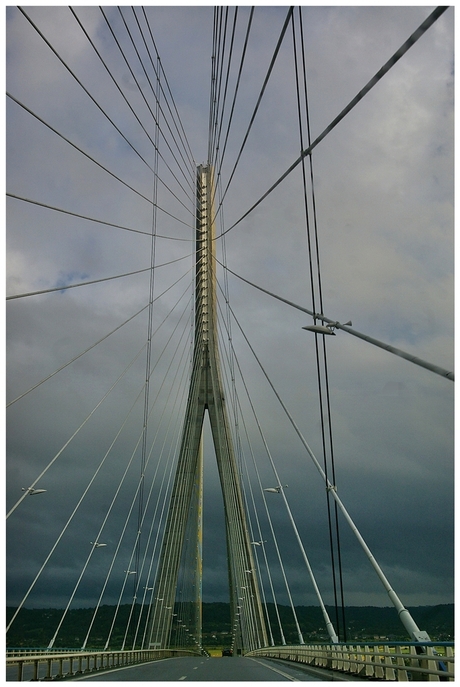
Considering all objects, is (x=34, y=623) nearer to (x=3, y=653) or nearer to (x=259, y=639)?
(x=259, y=639)

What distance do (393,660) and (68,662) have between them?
18.6 meters

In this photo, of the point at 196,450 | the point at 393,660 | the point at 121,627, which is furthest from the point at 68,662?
the point at 121,627

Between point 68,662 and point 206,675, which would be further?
point 68,662

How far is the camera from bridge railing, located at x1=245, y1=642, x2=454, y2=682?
1041cm

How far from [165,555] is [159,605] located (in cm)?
311

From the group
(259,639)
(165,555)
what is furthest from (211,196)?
(259,639)

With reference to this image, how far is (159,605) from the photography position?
45.7 metres

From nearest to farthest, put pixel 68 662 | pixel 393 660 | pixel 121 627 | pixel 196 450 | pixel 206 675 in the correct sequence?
pixel 393 660
pixel 206 675
pixel 68 662
pixel 196 450
pixel 121 627

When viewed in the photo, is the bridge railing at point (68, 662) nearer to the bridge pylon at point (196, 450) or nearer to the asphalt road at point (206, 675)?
the asphalt road at point (206, 675)

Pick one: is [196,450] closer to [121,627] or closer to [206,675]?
[206,675]

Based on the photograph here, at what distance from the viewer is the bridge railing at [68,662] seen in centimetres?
1344

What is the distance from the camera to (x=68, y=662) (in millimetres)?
28578

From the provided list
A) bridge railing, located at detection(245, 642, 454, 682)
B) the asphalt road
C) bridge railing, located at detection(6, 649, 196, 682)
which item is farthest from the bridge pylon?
the asphalt road

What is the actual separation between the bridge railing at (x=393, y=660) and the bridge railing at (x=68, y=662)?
624 centimetres
